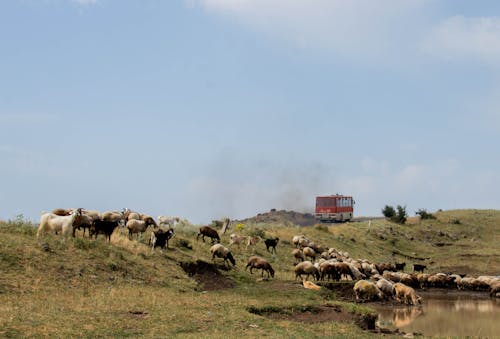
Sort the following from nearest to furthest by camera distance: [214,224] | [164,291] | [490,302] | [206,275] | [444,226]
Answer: [164,291], [206,275], [490,302], [214,224], [444,226]

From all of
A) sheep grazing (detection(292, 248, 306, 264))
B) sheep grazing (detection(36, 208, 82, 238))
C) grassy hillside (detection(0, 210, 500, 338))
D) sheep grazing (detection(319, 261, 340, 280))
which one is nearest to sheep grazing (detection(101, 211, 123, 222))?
grassy hillside (detection(0, 210, 500, 338))

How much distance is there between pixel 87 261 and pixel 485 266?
37175 mm

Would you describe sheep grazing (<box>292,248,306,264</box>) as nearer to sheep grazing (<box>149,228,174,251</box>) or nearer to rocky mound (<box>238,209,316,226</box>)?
sheep grazing (<box>149,228,174,251</box>)

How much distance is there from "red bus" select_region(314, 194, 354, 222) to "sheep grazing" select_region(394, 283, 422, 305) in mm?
40634

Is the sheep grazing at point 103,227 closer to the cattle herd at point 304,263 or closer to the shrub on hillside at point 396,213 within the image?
the cattle herd at point 304,263

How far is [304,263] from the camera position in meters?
27.8

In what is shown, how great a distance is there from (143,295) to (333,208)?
51.1 metres

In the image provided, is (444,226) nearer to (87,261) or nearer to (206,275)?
(206,275)

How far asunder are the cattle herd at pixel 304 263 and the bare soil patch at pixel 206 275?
144 cm

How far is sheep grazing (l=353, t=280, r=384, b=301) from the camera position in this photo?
25.5 meters

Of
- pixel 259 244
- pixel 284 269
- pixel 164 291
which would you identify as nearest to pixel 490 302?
pixel 284 269

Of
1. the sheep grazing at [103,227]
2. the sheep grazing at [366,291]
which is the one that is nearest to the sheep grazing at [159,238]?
the sheep grazing at [103,227]

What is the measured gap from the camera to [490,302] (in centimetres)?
2875

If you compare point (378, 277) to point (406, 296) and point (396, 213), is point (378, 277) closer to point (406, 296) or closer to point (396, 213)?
point (406, 296)
